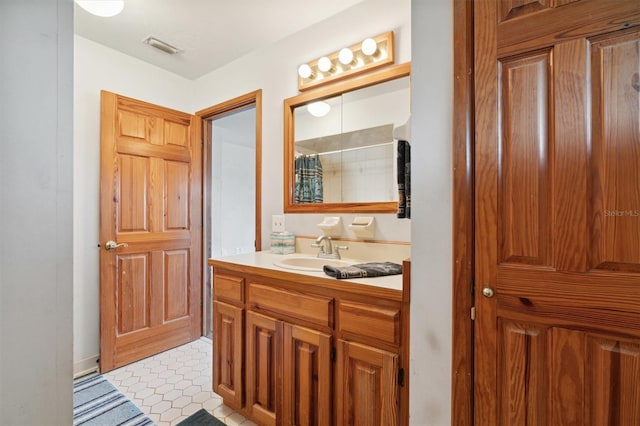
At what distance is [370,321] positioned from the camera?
1.08m

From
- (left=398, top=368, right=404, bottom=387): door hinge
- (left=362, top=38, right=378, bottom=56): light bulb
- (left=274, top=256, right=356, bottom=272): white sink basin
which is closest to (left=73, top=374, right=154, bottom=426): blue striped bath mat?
(left=274, top=256, right=356, bottom=272): white sink basin

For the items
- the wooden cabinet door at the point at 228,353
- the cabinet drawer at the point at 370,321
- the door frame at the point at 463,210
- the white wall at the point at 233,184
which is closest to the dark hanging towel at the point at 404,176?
the door frame at the point at 463,210

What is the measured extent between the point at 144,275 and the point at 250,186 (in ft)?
5.92

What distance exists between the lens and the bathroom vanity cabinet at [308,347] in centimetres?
104

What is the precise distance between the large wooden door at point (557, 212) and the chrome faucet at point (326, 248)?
0.93 metres

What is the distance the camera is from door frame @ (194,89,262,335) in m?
2.19

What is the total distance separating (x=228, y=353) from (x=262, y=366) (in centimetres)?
28

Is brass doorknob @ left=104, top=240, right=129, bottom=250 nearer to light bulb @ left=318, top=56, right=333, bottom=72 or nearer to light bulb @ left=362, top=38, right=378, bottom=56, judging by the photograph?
light bulb @ left=318, top=56, right=333, bottom=72

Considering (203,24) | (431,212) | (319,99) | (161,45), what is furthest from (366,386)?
(161,45)

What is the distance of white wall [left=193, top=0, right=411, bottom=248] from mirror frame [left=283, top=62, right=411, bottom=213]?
5 cm

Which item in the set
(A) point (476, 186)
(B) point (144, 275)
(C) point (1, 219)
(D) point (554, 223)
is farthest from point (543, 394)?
(B) point (144, 275)

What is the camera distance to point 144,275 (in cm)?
226

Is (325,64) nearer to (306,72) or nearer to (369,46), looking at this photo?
(306,72)

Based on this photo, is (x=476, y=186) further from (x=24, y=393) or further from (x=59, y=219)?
(x=24, y=393)
